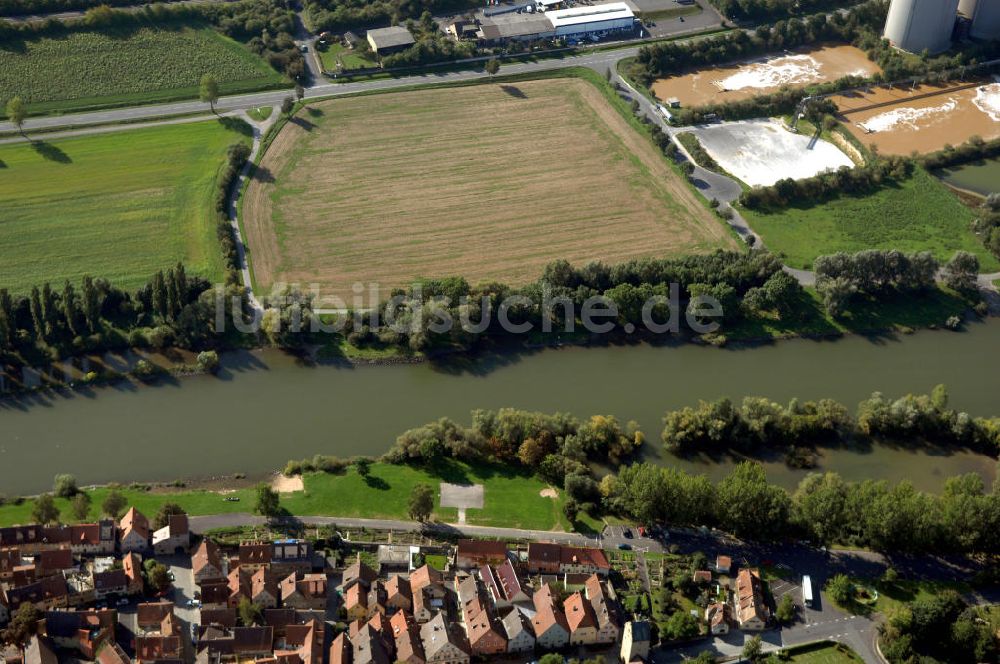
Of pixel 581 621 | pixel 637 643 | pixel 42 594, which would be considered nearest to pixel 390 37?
pixel 42 594

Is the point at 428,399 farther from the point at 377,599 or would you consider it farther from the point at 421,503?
the point at 377,599

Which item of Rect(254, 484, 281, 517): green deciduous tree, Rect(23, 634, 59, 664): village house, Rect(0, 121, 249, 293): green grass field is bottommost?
Rect(23, 634, 59, 664): village house

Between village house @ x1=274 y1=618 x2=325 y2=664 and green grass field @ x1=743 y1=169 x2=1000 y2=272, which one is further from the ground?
green grass field @ x1=743 y1=169 x2=1000 y2=272

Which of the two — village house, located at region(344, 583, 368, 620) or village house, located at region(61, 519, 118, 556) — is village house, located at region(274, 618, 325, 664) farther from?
village house, located at region(61, 519, 118, 556)

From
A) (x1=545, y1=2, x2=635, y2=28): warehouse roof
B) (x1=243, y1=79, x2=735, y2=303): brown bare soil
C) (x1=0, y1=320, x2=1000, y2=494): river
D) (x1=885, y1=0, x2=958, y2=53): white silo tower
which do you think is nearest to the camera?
(x1=0, y1=320, x2=1000, y2=494): river

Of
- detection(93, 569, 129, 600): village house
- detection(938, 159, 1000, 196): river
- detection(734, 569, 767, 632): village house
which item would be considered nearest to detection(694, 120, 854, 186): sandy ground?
detection(938, 159, 1000, 196): river
